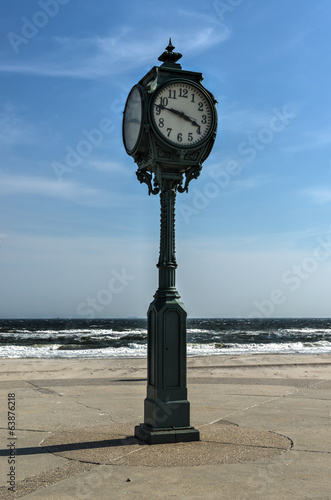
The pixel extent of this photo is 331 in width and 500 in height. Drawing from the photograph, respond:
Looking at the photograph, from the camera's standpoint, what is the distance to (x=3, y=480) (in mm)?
4469

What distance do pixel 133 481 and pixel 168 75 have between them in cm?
433

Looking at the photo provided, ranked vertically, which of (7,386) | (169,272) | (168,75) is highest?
(168,75)

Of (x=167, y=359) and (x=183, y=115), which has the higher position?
(x=183, y=115)

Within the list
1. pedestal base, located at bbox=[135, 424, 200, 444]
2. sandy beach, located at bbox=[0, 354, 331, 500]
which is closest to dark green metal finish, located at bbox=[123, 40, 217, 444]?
pedestal base, located at bbox=[135, 424, 200, 444]

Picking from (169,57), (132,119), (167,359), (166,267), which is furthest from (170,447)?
(169,57)

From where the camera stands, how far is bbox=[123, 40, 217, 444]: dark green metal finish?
5.89m

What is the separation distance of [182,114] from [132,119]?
65cm

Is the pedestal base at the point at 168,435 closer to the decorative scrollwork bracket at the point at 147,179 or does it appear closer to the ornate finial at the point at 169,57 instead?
the decorative scrollwork bracket at the point at 147,179

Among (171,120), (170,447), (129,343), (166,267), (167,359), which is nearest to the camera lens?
(170,447)

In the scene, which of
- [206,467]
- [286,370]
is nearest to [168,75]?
[206,467]

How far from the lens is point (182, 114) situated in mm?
6309

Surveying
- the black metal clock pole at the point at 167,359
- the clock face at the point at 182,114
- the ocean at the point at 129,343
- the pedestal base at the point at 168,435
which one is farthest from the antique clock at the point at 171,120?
the ocean at the point at 129,343

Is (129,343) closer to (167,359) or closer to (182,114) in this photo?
(167,359)

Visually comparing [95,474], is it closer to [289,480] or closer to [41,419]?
[289,480]
